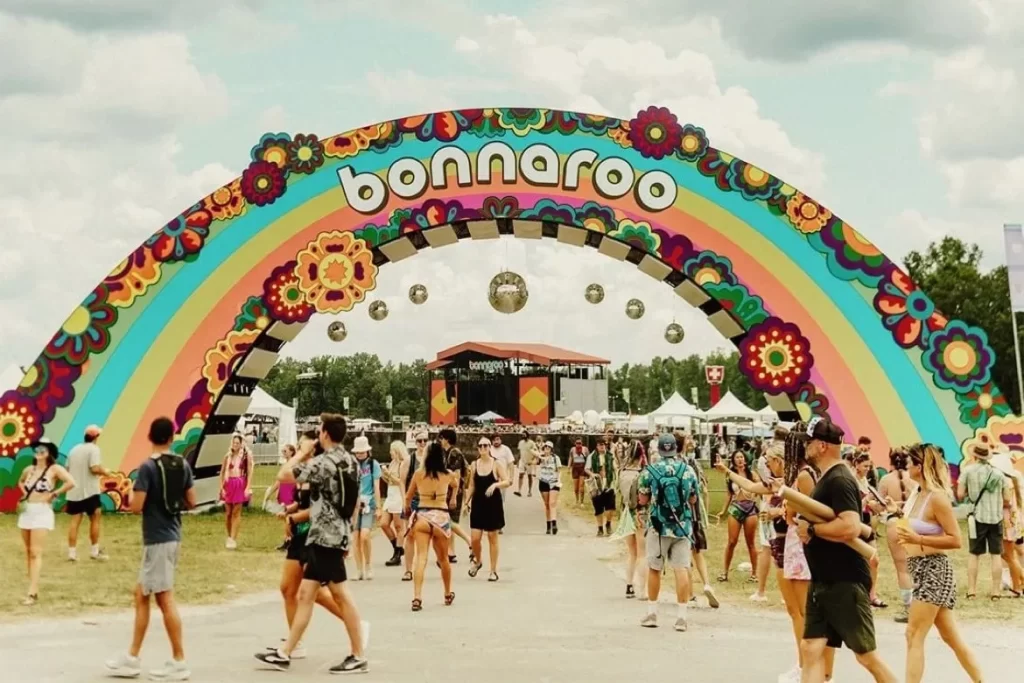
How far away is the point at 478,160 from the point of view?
721 inches

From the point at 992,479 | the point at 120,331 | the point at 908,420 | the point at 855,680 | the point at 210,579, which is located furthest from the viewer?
the point at 120,331

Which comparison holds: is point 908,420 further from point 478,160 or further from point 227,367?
point 227,367

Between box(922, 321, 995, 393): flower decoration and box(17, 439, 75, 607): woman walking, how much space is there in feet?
43.0

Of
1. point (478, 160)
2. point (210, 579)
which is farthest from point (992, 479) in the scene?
point (478, 160)

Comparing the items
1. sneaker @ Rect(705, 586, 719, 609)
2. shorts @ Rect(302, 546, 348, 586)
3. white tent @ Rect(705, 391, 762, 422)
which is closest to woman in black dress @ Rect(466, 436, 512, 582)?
sneaker @ Rect(705, 586, 719, 609)

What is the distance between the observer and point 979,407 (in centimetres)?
1714

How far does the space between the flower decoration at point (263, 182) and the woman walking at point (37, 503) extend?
863 cm

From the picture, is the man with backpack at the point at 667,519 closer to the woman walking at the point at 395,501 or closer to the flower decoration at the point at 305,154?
the woman walking at the point at 395,501

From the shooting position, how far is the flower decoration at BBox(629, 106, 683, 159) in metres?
18.1

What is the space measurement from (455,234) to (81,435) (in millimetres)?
7266

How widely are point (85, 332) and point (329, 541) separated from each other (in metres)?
12.6

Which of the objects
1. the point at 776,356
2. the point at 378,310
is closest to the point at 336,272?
the point at 378,310

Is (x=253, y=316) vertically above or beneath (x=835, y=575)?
above

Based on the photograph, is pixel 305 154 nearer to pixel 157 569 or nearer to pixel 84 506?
pixel 84 506
